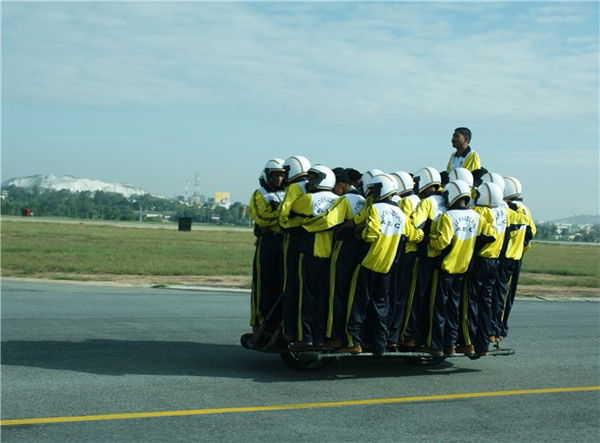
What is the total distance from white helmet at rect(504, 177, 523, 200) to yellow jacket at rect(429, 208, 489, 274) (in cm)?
114

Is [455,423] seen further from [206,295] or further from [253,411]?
[206,295]

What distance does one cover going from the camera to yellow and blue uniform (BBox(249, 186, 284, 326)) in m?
9.26

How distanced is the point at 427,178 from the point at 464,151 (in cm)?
139

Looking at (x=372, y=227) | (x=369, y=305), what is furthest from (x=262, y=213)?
(x=369, y=305)

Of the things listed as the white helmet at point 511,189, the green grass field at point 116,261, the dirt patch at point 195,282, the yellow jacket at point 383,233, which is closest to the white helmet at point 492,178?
the white helmet at point 511,189

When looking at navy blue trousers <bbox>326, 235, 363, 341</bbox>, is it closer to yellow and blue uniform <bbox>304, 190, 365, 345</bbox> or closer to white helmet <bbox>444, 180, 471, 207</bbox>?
yellow and blue uniform <bbox>304, 190, 365, 345</bbox>

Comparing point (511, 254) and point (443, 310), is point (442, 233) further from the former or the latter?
point (511, 254)

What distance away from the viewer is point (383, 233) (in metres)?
8.66

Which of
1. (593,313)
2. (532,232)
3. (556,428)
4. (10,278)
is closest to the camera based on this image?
(556,428)

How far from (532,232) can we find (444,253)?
167 cm

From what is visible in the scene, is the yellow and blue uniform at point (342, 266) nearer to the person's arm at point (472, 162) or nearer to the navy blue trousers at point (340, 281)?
the navy blue trousers at point (340, 281)

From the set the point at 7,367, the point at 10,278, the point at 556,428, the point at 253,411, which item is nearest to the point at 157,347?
the point at 7,367

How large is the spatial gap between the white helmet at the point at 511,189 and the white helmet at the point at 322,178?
8.62 feet

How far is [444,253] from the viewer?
915 centimetres
